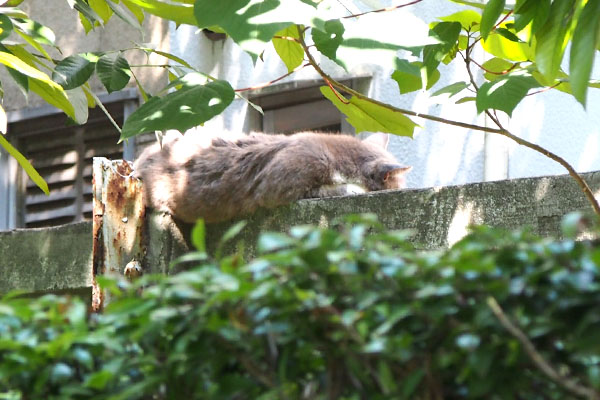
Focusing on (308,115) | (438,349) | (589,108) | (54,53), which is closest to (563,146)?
(589,108)

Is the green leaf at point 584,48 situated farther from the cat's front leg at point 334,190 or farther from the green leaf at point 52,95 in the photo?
the cat's front leg at point 334,190

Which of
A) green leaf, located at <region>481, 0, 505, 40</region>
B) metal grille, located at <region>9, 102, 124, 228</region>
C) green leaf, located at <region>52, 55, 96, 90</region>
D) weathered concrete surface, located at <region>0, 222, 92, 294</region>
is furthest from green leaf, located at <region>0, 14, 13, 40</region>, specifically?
metal grille, located at <region>9, 102, 124, 228</region>

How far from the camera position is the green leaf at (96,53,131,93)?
9.04 feet

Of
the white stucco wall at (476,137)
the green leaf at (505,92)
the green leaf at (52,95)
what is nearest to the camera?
the green leaf at (505,92)

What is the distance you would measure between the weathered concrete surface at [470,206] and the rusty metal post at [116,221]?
755 mm

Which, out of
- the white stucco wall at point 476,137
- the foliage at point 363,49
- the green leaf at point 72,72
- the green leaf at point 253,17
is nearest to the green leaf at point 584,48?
the foliage at point 363,49

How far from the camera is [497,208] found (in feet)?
8.84

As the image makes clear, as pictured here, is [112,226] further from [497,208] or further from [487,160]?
[487,160]

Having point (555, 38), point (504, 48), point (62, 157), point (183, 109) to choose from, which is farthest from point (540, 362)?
point (62, 157)

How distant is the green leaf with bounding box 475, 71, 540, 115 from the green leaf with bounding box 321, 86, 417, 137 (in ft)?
1.56

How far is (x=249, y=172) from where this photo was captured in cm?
357

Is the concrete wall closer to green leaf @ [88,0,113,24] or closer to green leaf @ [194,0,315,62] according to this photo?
green leaf @ [88,0,113,24]

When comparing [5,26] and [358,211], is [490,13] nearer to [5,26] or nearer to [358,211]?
[358,211]

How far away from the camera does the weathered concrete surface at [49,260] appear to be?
10.9ft
